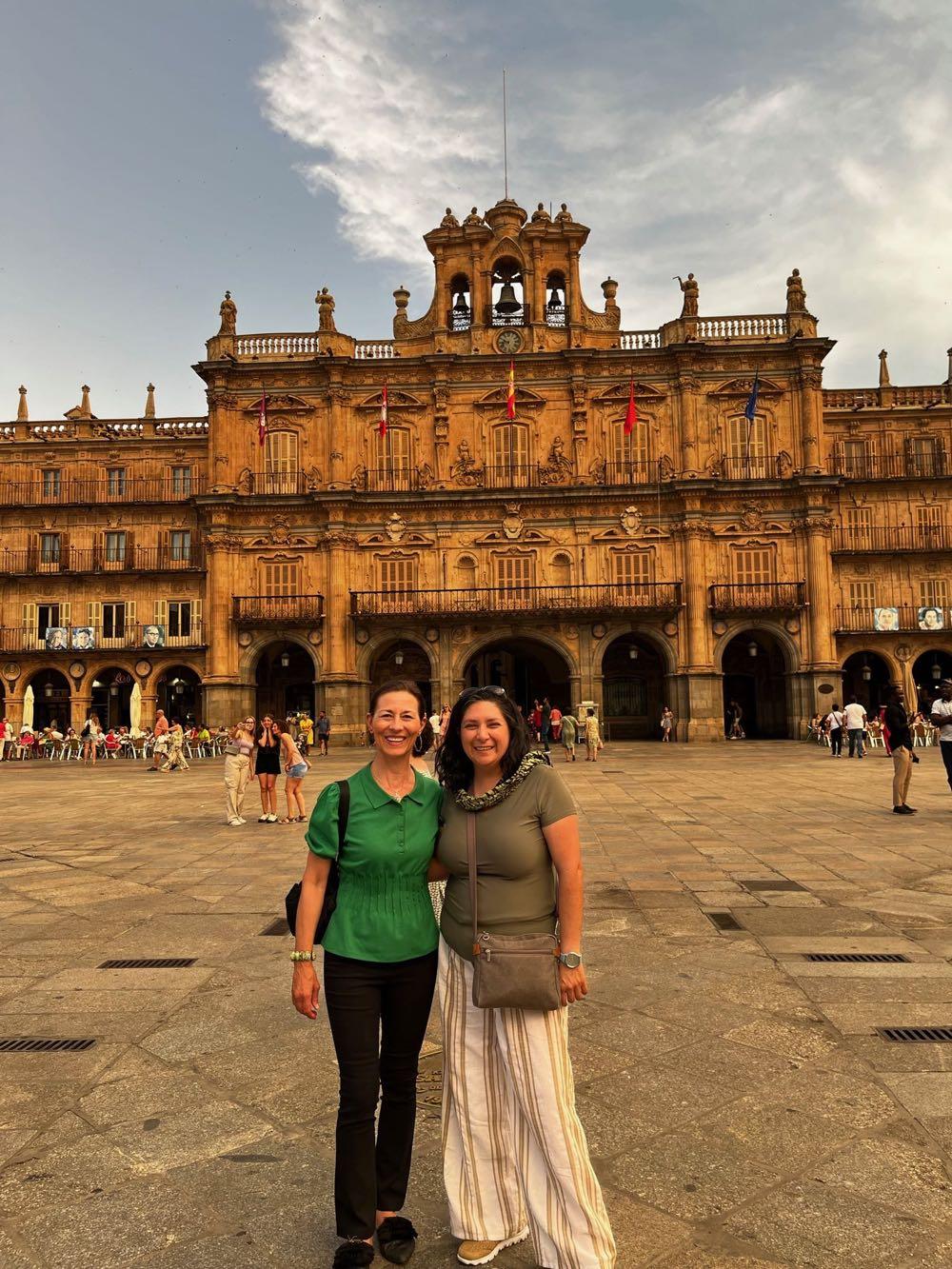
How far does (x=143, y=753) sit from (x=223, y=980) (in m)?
27.6

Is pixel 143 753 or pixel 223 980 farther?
pixel 143 753

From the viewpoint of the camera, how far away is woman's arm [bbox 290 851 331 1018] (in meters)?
2.90

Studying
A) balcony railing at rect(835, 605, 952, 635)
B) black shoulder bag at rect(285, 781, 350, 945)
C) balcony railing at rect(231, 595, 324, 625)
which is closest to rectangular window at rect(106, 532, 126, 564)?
balcony railing at rect(231, 595, 324, 625)

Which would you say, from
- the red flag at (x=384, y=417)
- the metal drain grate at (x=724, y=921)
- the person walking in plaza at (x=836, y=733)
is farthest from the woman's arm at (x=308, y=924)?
the red flag at (x=384, y=417)

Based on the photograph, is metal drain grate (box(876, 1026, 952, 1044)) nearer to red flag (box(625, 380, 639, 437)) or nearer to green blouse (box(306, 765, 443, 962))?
green blouse (box(306, 765, 443, 962))

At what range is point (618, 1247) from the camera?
2.79 meters

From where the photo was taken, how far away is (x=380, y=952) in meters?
2.89

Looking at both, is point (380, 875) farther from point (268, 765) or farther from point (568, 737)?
point (568, 737)

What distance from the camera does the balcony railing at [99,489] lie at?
1462 inches

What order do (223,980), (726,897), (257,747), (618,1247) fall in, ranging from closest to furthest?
(618,1247) < (223,980) < (726,897) < (257,747)

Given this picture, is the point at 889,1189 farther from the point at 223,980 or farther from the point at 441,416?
the point at 441,416

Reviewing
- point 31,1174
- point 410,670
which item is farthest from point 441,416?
point 31,1174

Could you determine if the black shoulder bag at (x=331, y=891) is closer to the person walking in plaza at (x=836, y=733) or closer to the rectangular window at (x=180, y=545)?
the person walking in plaza at (x=836, y=733)

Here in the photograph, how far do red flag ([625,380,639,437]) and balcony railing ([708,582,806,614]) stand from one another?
21.8 ft
